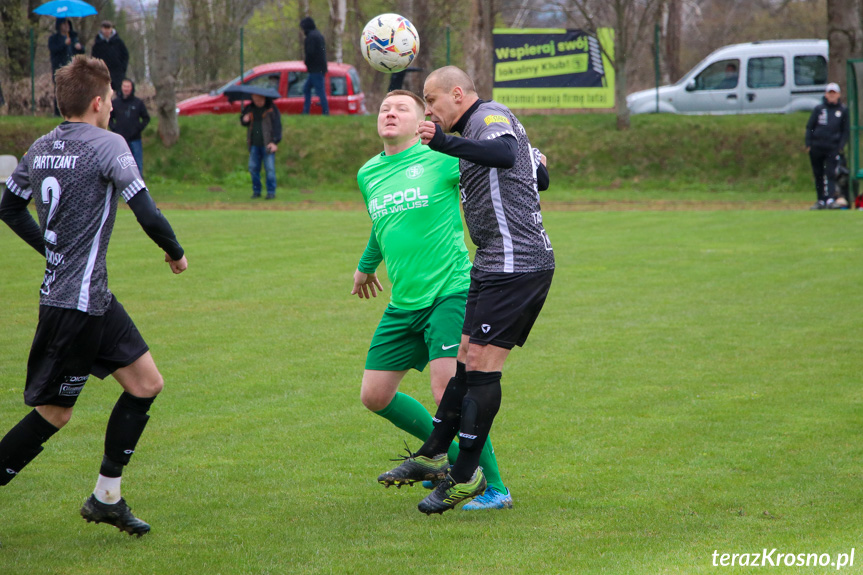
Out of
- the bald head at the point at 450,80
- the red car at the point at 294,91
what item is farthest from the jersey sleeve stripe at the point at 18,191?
the red car at the point at 294,91

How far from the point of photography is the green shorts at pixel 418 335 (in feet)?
15.7

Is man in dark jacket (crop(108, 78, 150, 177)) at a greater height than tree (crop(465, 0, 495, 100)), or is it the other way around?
tree (crop(465, 0, 495, 100))

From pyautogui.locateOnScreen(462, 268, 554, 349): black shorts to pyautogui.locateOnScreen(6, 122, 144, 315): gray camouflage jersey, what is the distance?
162 centimetres

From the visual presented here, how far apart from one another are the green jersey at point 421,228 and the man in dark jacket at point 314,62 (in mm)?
20906

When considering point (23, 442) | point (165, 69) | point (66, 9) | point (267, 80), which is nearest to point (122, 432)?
point (23, 442)

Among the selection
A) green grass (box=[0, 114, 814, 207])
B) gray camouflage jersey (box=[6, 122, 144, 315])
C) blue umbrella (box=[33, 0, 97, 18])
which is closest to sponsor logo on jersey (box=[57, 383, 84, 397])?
gray camouflage jersey (box=[6, 122, 144, 315])

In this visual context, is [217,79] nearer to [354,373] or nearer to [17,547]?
[354,373]

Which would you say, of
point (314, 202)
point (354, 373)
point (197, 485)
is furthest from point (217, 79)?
point (197, 485)

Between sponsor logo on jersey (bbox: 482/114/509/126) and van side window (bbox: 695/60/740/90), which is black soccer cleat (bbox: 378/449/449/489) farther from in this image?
van side window (bbox: 695/60/740/90)

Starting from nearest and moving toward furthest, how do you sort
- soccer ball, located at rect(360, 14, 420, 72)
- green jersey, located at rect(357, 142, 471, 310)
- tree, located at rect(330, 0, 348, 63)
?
green jersey, located at rect(357, 142, 471, 310) < soccer ball, located at rect(360, 14, 420, 72) < tree, located at rect(330, 0, 348, 63)

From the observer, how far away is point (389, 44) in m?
6.63

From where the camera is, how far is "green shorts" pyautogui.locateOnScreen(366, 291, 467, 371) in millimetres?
4797

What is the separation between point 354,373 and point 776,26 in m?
41.2

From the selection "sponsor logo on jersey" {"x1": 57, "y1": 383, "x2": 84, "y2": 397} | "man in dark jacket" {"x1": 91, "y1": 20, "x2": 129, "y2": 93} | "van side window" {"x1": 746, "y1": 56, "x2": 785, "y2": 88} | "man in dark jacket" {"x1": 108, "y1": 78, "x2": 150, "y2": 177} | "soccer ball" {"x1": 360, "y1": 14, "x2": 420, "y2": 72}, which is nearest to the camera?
"sponsor logo on jersey" {"x1": 57, "y1": 383, "x2": 84, "y2": 397}
